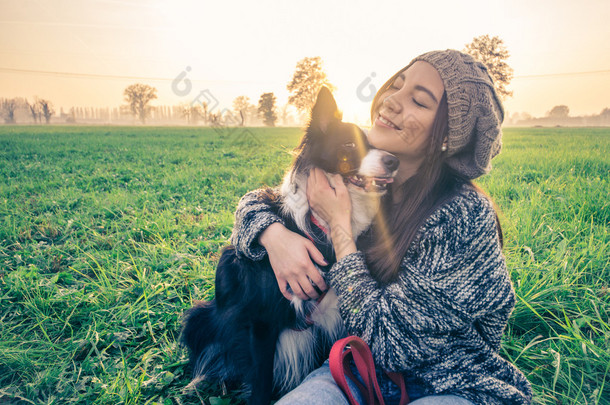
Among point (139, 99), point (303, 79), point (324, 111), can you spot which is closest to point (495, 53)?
point (303, 79)

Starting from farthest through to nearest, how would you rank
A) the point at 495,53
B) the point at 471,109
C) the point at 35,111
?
the point at 35,111, the point at 495,53, the point at 471,109

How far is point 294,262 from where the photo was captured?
1665 millimetres

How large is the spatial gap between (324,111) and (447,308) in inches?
56.8

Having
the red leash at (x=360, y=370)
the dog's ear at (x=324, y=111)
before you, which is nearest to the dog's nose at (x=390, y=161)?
the dog's ear at (x=324, y=111)

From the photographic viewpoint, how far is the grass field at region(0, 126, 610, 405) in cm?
187

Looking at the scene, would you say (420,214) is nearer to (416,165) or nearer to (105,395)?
(416,165)

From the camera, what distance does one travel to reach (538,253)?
9.68ft

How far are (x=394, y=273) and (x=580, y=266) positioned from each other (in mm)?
2135

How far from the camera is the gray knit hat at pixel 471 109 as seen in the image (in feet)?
5.16

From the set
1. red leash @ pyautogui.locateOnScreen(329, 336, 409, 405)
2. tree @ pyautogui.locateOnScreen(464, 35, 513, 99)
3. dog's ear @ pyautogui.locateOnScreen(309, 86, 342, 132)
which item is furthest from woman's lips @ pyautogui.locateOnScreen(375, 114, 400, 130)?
tree @ pyautogui.locateOnScreen(464, 35, 513, 99)

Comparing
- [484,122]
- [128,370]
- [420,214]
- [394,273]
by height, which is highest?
[484,122]

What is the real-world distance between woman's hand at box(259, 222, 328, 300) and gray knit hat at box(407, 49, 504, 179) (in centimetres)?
91

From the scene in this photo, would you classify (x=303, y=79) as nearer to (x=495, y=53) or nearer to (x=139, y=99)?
(x=495, y=53)

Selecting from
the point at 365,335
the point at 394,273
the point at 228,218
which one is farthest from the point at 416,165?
the point at 228,218
